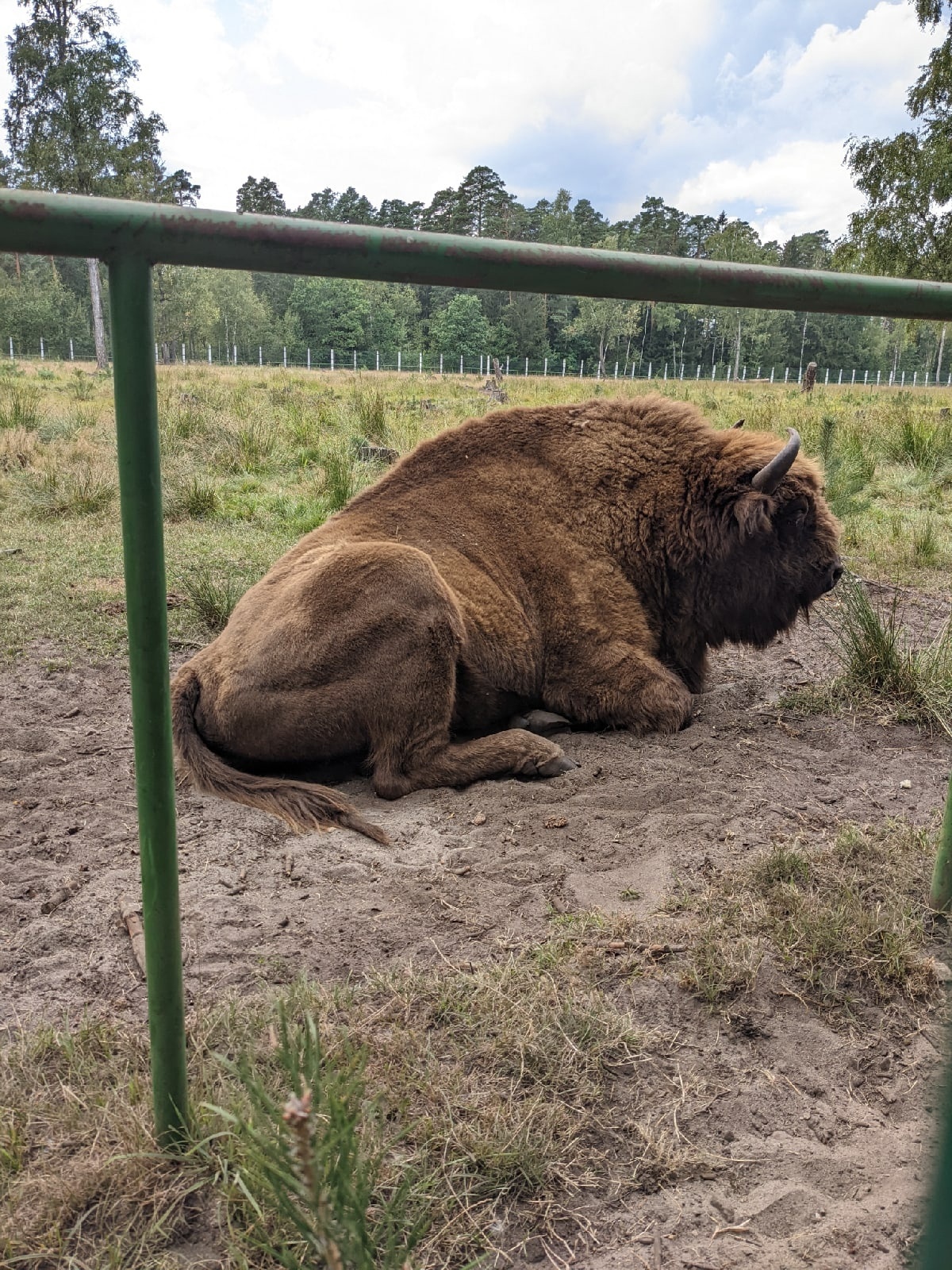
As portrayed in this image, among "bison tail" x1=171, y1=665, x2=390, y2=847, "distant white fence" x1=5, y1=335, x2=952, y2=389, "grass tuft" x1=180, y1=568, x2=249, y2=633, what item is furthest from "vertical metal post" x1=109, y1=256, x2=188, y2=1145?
"distant white fence" x1=5, y1=335, x2=952, y2=389

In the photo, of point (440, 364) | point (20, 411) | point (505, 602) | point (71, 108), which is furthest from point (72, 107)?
point (505, 602)

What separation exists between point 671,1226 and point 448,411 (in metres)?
15.0

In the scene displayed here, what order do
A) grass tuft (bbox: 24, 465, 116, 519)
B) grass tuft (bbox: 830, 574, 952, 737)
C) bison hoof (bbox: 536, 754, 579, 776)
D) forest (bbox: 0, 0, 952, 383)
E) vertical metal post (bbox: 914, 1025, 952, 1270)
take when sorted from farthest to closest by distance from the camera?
1. forest (bbox: 0, 0, 952, 383)
2. grass tuft (bbox: 24, 465, 116, 519)
3. grass tuft (bbox: 830, 574, 952, 737)
4. bison hoof (bbox: 536, 754, 579, 776)
5. vertical metal post (bbox: 914, 1025, 952, 1270)

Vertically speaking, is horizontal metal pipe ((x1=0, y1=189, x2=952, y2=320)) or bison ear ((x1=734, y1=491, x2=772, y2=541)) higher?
horizontal metal pipe ((x1=0, y1=189, x2=952, y2=320))

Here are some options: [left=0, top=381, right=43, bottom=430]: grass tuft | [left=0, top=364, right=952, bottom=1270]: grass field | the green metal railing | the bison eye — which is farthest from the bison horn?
[left=0, top=381, right=43, bottom=430]: grass tuft

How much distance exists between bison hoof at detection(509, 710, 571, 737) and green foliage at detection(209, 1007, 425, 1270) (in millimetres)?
2880

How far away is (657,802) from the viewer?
3486 millimetres

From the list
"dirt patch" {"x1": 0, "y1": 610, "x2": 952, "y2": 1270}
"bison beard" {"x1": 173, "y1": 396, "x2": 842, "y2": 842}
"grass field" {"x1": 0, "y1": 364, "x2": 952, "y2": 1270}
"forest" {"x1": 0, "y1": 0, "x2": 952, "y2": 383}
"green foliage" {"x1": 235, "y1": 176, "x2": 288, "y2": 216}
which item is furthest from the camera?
"green foliage" {"x1": 235, "y1": 176, "x2": 288, "y2": 216}

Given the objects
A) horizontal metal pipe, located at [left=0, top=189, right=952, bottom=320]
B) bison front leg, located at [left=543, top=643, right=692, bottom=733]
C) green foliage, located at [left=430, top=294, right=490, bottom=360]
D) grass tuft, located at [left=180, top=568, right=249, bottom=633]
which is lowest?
bison front leg, located at [left=543, top=643, right=692, bottom=733]

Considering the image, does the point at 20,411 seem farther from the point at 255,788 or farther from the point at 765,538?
the point at 765,538

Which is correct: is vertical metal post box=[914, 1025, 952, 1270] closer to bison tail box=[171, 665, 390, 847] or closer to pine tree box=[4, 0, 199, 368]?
bison tail box=[171, 665, 390, 847]

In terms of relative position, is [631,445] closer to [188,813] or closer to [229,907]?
[188,813]

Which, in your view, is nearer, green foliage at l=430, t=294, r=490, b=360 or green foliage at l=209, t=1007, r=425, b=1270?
green foliage at l=209, t=1007, r=425, b=1270

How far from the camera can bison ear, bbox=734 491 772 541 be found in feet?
15.4
